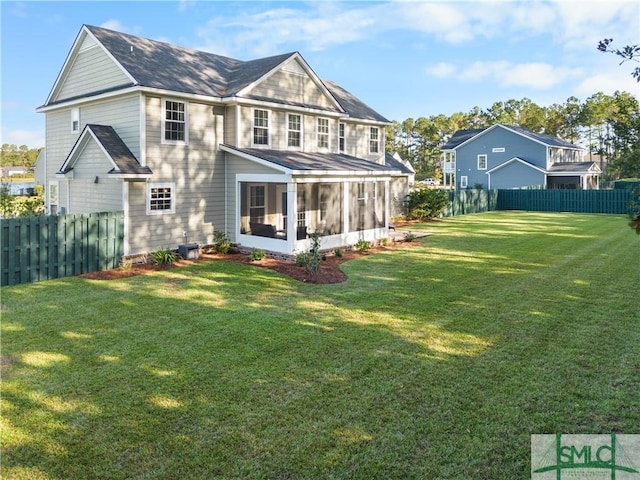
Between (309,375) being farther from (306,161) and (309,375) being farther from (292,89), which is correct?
(292,89)

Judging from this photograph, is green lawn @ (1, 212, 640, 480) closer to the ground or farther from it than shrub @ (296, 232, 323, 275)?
closer to the ground

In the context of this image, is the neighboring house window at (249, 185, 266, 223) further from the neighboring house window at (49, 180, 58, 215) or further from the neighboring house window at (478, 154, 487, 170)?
the neighboring house window at (478, 154, 487, 170)

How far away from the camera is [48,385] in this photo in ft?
20.3

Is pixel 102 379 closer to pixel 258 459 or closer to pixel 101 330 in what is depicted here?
pixel 101 330

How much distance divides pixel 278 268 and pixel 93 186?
692 cm

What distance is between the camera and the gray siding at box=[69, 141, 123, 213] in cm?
1511

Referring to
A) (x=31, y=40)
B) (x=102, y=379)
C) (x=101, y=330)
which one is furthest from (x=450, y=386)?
(x=31, y=40)

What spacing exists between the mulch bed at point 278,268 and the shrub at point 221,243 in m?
0.21

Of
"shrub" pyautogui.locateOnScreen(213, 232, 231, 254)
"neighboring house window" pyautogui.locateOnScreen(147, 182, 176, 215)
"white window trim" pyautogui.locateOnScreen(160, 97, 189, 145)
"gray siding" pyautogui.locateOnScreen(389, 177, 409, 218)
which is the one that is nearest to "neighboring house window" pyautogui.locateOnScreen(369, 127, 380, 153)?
"gray siding" pyautogui.locateOnScreen(389, 177, 409, 218)

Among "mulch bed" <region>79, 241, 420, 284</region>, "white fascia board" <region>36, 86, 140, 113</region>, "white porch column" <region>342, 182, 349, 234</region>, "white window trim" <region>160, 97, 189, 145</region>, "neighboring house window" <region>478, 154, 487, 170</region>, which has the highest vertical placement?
"neighboring house window" <region>478, 154, 487, 170</region>

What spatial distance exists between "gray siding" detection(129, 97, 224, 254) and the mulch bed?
97cm

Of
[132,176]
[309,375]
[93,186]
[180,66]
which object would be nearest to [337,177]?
[132,176]

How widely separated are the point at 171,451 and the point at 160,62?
1520 cm

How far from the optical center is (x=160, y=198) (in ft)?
50.6
